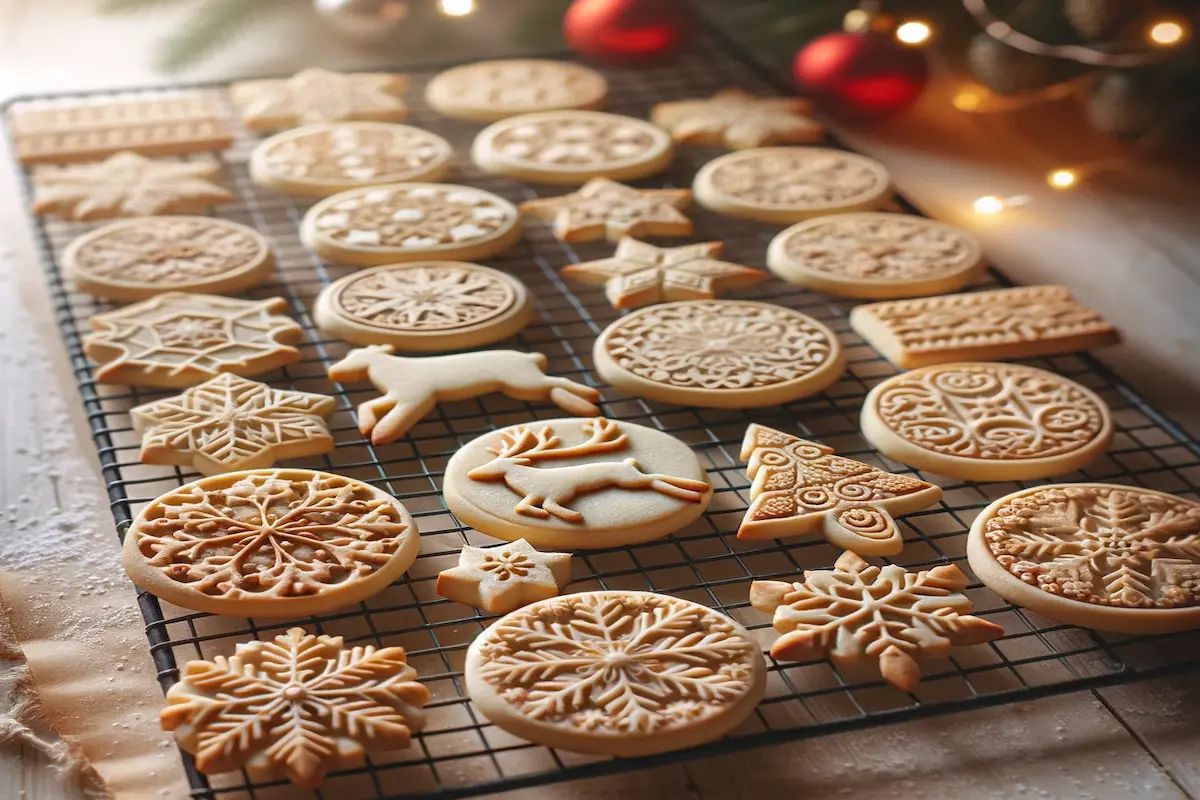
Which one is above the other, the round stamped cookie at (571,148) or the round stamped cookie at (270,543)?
the round stamped cookie at (571,148)

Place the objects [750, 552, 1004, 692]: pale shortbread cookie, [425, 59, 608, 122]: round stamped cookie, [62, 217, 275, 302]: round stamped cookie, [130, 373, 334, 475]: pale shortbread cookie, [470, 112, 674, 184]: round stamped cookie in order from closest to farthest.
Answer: [750, 552, 1004, 692]: pale shortbread cookie → [130, 373, 334, 475]: pale shortbread cookie → [62, 217, 275, 302]: round stamped cookie → [470, 112, 674, 184]: round stamped cookie → [425, 59, 608, 122]: round stamped cookie

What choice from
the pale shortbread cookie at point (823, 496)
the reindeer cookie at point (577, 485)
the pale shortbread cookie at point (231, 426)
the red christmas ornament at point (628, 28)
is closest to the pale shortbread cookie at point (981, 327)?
the pale shortbread cookie at point (823, 496)

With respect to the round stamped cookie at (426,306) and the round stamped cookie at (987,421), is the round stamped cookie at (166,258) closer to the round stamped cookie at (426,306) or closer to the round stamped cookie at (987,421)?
the round stamped cookie at (426,306)

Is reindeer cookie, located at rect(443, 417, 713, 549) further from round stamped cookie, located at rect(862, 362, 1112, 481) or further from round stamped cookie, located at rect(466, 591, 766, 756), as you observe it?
round stamped cookie, located at rect(862, 362, 1112, 481)

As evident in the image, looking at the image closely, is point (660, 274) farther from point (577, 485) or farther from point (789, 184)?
point (577, 485)

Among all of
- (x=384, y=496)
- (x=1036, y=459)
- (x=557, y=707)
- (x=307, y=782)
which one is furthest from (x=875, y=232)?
(x=307, y=782)

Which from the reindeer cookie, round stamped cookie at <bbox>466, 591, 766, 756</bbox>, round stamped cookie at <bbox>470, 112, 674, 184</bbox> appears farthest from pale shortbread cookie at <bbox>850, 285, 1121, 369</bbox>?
round stamped cookie at <bbox>466, 591, 766, 756</bbox>
